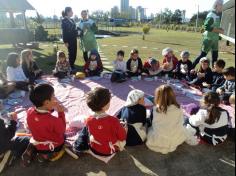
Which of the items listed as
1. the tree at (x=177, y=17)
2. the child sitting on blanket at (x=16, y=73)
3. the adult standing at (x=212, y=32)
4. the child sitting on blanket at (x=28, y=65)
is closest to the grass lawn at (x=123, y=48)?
the adult standing at (x=212, y=32)

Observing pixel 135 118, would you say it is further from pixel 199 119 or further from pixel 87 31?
pixel 87 31

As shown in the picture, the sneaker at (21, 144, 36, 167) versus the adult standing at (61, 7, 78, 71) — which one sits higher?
the adult standing at (61, 7, 78, 71)

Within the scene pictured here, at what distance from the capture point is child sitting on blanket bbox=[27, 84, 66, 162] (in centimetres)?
290

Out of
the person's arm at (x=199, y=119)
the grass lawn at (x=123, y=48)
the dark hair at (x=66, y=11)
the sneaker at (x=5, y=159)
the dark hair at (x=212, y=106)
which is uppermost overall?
the dark hair at (x=66, y=11)

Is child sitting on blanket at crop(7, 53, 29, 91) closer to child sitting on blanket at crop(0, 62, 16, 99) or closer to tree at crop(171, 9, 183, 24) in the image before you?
child sitting on blanket at crop(0, 62, 16, 99)

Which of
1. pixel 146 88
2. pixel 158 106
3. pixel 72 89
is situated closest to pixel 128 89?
pixel 146 88

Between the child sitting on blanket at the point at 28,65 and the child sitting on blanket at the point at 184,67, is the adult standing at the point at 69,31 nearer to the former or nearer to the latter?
the child sitting on blanket at the point at 28,65

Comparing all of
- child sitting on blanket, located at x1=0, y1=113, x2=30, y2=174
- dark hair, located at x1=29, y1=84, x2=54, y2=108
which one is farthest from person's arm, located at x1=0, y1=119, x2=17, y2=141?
dark hair, located at x1=29, y1=84, x2=54, y2=108

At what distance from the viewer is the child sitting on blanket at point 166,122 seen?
3.09 m

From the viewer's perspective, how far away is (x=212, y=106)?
3.09 metres

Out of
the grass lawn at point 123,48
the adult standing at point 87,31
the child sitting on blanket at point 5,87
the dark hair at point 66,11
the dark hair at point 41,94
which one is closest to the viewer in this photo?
the dark hair at point 41,94

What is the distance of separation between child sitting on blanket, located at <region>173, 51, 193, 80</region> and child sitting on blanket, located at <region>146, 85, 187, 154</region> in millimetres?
3285

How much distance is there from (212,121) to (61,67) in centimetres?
439

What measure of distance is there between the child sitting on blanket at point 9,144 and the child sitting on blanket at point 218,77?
142 inches
